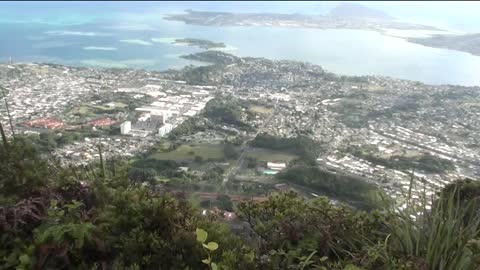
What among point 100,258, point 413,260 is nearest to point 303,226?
point 413,260

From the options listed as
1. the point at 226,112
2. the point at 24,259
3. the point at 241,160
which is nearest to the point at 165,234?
the point at 24,259

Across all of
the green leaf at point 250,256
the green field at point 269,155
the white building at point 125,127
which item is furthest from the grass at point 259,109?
the green leaf at point 250,256

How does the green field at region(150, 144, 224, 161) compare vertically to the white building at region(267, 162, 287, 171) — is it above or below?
above

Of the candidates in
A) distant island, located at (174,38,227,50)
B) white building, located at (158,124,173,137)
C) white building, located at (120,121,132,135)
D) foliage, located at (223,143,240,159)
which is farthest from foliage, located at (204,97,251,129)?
distant island, located at (174,38,227,50)

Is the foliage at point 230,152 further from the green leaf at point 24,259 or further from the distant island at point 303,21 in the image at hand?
the distant island at point 303,21

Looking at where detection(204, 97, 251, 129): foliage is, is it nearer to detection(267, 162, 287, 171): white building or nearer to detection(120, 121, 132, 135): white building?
detection(120, 121, 132, 135): white building

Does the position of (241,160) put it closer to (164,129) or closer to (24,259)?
(164,129)

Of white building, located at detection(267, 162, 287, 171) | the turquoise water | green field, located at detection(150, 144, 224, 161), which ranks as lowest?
white building, located at detection(267, 162, 287, 171)

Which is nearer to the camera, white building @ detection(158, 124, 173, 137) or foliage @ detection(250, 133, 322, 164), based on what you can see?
foliage @ detection(250, 133, 322, 164)
